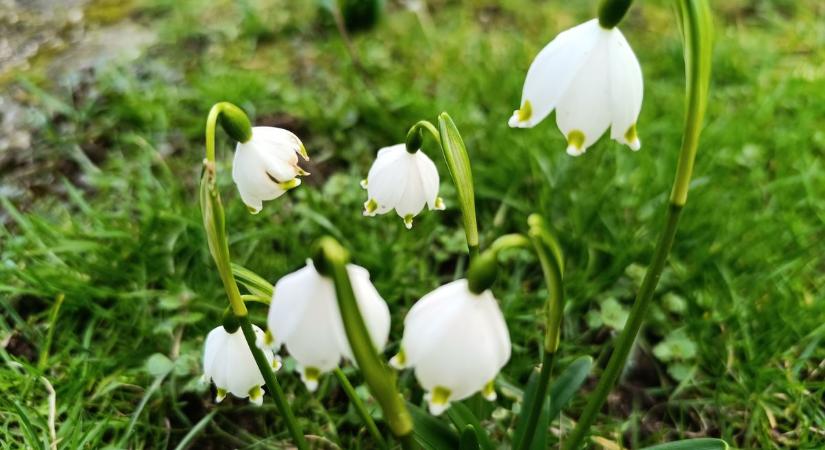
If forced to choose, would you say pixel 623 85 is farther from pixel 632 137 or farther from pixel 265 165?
pixel 265 165

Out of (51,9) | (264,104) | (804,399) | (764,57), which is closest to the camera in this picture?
(804,399)

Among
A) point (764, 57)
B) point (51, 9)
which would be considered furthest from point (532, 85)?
point (51, 9)

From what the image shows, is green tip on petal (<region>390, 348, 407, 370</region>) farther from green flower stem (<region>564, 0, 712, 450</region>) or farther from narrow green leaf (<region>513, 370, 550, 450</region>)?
narrow green leaf (<region>513, 370, 550, 450</region>)

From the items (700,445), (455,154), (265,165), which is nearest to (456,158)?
(455,154)

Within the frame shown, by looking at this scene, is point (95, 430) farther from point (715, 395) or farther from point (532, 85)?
point (715, 395)

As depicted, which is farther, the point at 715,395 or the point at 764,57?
the point at 764,57

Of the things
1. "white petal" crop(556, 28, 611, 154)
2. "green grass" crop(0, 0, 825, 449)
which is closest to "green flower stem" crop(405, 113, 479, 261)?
"white petal" crop(556, 28, 611, 154)
